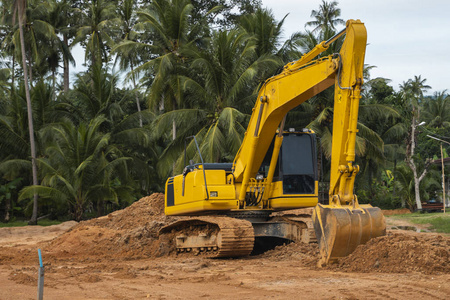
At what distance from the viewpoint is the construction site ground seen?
23.4 feet

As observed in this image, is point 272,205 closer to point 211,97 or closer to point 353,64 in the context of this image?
point 353,64

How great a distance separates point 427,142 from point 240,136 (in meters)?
13.7

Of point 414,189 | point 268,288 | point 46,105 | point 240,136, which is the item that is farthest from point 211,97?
point 268,288

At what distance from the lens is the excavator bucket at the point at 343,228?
8.80 meters

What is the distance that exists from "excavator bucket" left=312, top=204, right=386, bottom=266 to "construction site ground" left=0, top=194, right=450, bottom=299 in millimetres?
154

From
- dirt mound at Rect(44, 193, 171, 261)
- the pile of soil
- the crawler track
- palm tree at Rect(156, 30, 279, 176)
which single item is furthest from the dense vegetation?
the crawler track

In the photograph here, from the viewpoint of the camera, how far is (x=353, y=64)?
907 cm

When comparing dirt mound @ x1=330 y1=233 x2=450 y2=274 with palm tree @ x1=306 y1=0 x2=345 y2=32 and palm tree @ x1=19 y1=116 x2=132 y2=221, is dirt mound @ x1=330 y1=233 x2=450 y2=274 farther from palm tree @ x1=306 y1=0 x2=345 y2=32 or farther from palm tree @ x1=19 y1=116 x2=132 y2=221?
palm tree @ x1=306 y1=0 x2=345 y2=32

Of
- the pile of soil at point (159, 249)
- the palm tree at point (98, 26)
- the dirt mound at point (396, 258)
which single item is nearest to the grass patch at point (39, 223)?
the pile of soil at point (159, 249)

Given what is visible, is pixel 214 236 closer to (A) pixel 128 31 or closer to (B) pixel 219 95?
(B) pixel 219 95

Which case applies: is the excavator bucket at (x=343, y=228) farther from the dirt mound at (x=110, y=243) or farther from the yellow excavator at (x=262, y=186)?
the dirt mound at (x=110, y=243)

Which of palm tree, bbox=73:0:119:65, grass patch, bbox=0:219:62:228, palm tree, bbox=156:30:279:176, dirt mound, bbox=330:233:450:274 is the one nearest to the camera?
dirt mound, bbox=330:233:450:274

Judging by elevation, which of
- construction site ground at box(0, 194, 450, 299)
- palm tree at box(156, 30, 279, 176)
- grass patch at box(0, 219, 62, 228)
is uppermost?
palm tree at box(156, 30, 279, 176)

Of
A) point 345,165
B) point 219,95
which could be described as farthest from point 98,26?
point 345,165
